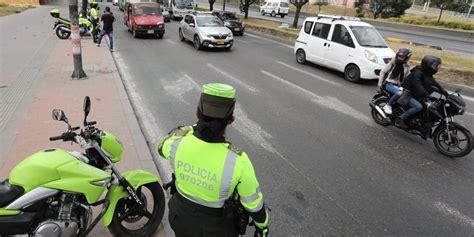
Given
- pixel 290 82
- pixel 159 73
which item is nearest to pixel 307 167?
pixel 290 82

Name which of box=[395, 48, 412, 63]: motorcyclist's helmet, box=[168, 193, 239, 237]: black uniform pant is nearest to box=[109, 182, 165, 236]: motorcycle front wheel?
box=[168, 193, 239, 237]: black uniform pant

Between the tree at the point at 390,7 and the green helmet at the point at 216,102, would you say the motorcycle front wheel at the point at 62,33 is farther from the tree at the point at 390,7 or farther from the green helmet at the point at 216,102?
the tree at the point at 390,7

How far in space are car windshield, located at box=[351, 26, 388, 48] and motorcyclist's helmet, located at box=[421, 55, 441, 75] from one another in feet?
17.2

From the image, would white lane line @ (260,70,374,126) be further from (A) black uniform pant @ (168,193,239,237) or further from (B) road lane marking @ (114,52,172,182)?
(A) black uniform pant @ (168,193,239,237)

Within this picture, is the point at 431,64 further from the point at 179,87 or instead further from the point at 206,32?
the point at 206,32

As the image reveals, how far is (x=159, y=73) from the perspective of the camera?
11.9m

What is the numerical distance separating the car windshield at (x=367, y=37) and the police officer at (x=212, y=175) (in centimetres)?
1079

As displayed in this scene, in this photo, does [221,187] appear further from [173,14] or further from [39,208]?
[173,14]

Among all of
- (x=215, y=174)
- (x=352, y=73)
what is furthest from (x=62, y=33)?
(x=215, y=174)

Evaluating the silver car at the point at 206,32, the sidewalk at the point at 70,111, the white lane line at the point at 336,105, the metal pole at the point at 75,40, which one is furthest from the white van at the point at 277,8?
the metal pole at the point at 75,40

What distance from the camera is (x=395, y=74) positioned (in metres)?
8.02

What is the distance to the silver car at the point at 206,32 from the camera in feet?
54.3

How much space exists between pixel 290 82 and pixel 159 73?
14.6 ft

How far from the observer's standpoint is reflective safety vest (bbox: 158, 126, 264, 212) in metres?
2.27
